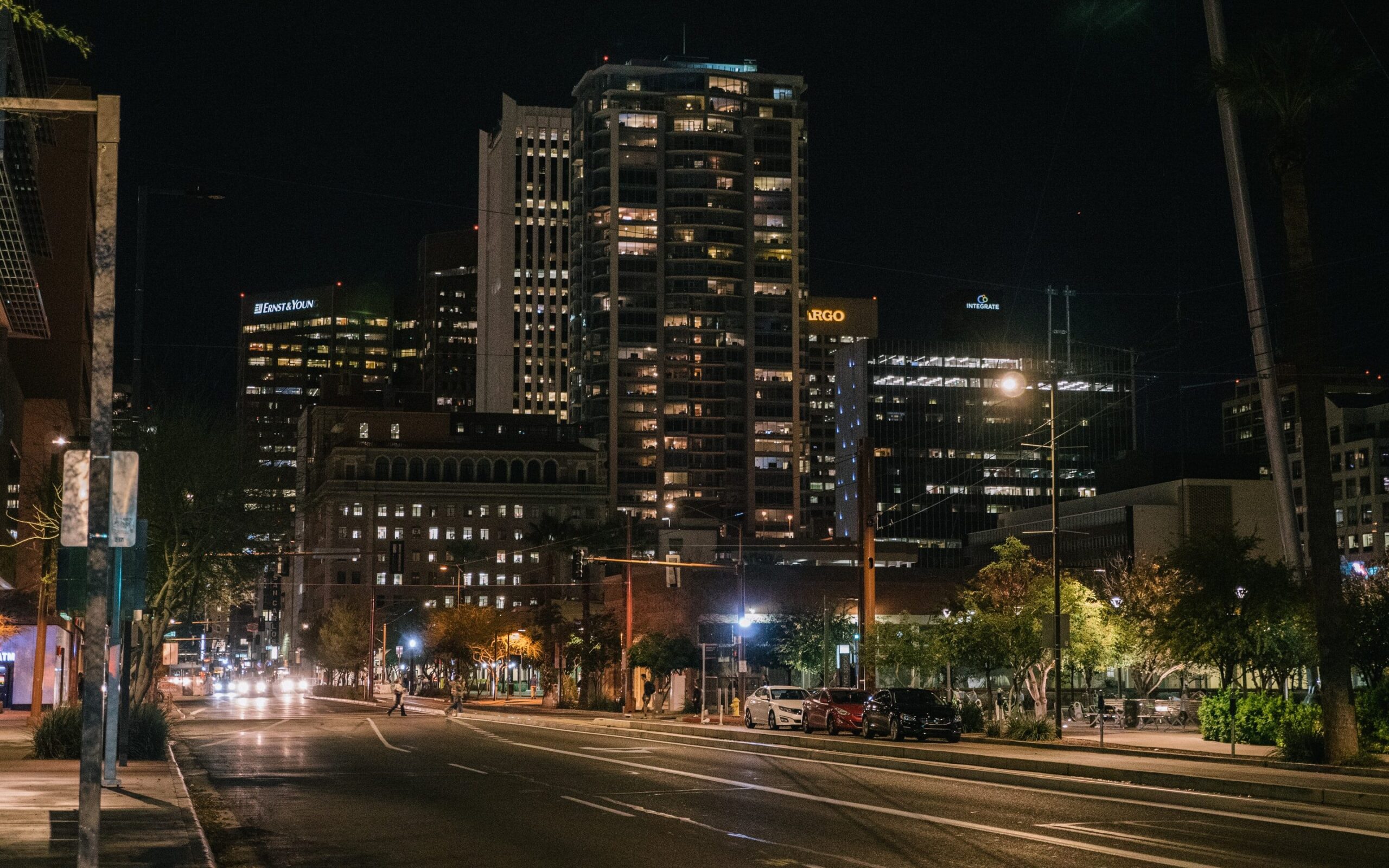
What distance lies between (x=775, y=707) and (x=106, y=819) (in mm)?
32080

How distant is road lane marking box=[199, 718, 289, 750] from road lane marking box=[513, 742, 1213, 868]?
17.4 metres

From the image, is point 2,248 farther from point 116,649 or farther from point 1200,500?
point 1200,500

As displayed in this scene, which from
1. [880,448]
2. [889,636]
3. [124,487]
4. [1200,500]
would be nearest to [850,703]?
[889,636]

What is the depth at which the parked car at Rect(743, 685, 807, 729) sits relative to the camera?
158 feet

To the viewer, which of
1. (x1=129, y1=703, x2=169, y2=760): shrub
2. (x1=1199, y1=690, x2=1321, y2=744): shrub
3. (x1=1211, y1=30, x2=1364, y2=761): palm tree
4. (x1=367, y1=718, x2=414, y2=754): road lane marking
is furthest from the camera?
(x1=367, y1=718, x2=414, y2=754): road lane marking

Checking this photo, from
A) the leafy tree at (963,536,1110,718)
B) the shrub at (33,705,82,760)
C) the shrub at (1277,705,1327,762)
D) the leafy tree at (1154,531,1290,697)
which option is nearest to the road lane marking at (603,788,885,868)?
the shrub at (33,705,82,760)

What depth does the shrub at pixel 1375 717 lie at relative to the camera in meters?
30.2

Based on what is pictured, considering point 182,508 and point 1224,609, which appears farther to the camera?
point 182,508

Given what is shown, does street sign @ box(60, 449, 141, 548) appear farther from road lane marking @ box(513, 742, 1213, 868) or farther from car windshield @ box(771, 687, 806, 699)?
car windshield @ box(771, 687, 806, 699)

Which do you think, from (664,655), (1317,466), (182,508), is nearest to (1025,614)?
(1317,466)

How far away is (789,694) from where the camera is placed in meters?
49.8

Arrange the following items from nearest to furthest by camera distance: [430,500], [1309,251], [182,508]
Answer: [1309,251] → [182,508] → [430,500]

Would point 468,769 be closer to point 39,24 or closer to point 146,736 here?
point 146,736

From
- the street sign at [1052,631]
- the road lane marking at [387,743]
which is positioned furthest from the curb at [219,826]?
the street sign at [1052,631]
